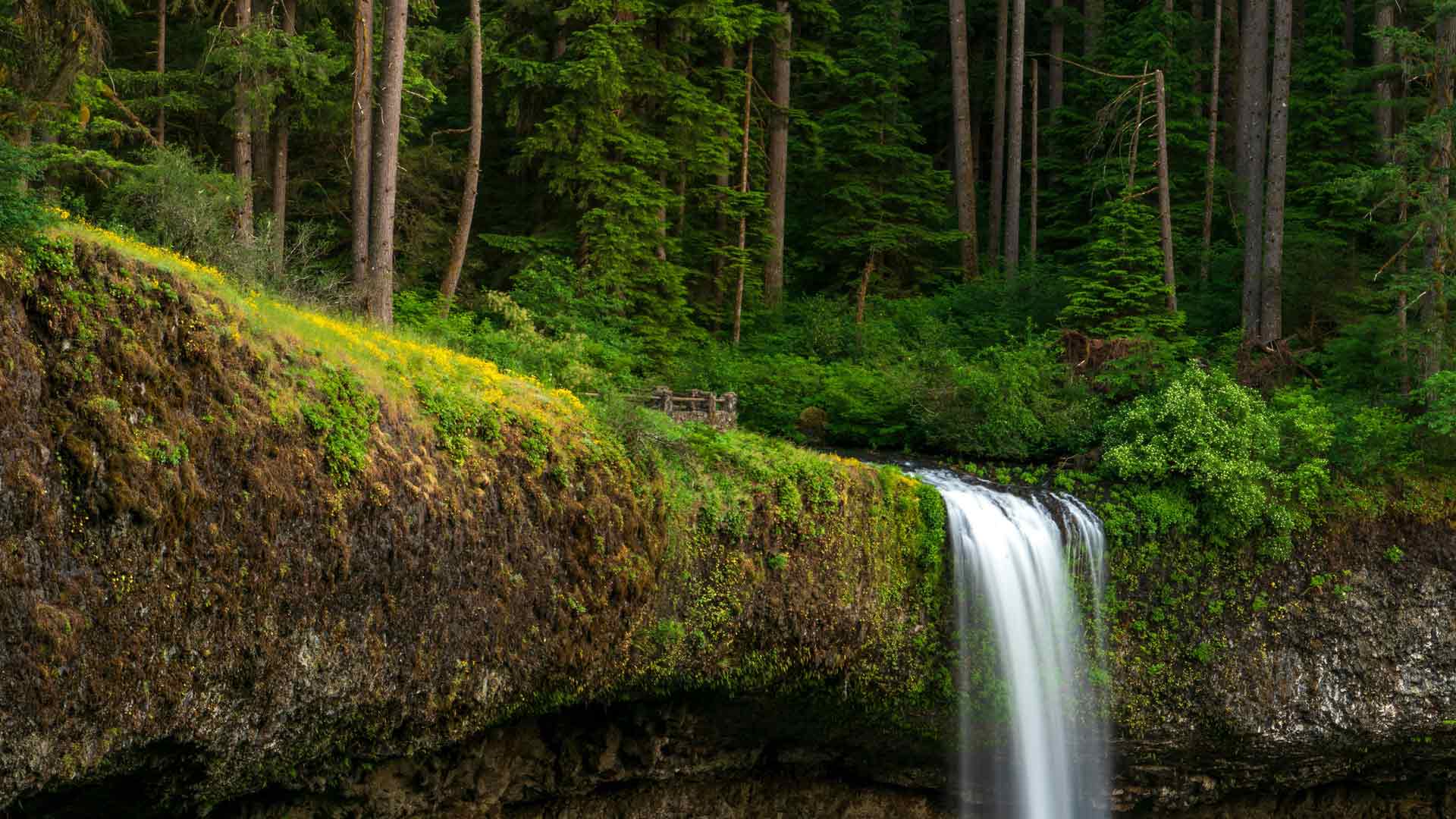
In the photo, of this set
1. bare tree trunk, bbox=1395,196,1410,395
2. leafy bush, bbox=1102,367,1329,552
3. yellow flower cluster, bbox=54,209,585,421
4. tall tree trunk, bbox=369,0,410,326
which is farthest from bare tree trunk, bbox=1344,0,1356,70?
yellow flower cluster, bbox=54,209,585,421

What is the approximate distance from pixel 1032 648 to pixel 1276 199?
13.1 meters

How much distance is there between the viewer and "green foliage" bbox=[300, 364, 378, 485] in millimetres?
10227

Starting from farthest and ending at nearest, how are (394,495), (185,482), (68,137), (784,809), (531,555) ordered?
1. (68,137)
2. (784,809)
3. (531,555)
4. (394,495)
5. (185,482)

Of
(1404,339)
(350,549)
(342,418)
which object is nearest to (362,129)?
(342,418)

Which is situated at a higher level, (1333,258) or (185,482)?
(1333,258)

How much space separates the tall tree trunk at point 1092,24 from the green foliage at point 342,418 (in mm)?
31877

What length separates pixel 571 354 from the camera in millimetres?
19984

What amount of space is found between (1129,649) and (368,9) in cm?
1559

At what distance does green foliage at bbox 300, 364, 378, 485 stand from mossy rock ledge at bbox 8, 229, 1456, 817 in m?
0.03

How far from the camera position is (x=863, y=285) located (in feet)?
97.4

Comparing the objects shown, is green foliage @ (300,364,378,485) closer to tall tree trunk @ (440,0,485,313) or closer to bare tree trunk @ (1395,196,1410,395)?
tall tree trunk @ (440,0,485,313)

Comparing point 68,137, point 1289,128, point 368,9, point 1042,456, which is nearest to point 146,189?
point 68,137

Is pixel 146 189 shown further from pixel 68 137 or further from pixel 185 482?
pixel 185 482

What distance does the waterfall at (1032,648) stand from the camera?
15.8m
